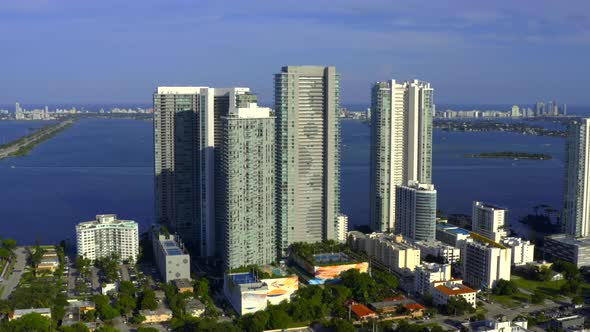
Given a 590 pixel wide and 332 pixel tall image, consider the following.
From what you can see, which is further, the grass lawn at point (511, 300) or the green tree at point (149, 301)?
the grass lawn at point (511, 300)

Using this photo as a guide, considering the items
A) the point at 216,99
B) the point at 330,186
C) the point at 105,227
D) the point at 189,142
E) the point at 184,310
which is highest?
the point at 216,99

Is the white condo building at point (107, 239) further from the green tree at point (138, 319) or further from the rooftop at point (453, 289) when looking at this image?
the rooftop at point (453, 289)

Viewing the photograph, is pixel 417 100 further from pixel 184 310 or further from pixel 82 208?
pixel 82 208

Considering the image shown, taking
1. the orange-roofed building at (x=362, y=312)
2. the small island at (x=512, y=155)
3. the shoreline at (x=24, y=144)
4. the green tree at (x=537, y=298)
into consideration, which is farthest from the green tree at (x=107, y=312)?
the small island at (x=512, y=155)

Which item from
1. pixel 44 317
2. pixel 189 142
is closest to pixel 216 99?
pixel 189 142

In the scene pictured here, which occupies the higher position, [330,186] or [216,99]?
[216,99]

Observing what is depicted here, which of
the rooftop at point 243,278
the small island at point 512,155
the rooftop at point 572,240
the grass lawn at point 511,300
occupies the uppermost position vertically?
the small island at point 512,155

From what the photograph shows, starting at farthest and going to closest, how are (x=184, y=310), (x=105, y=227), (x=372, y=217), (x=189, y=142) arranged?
1. (x=372, y=217)
2. (x=189, y=142)
3. (x=105, y=227)
4. (x=184, y=310)

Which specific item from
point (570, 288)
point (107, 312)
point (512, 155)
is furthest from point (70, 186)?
point (512, 155)

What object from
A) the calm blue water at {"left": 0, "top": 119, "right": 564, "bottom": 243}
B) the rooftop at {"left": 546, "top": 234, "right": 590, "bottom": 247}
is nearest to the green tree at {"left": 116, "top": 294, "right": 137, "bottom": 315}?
the calm blue water at {"left": 0, "top": 119, "right": 564, "bottom": 243}
